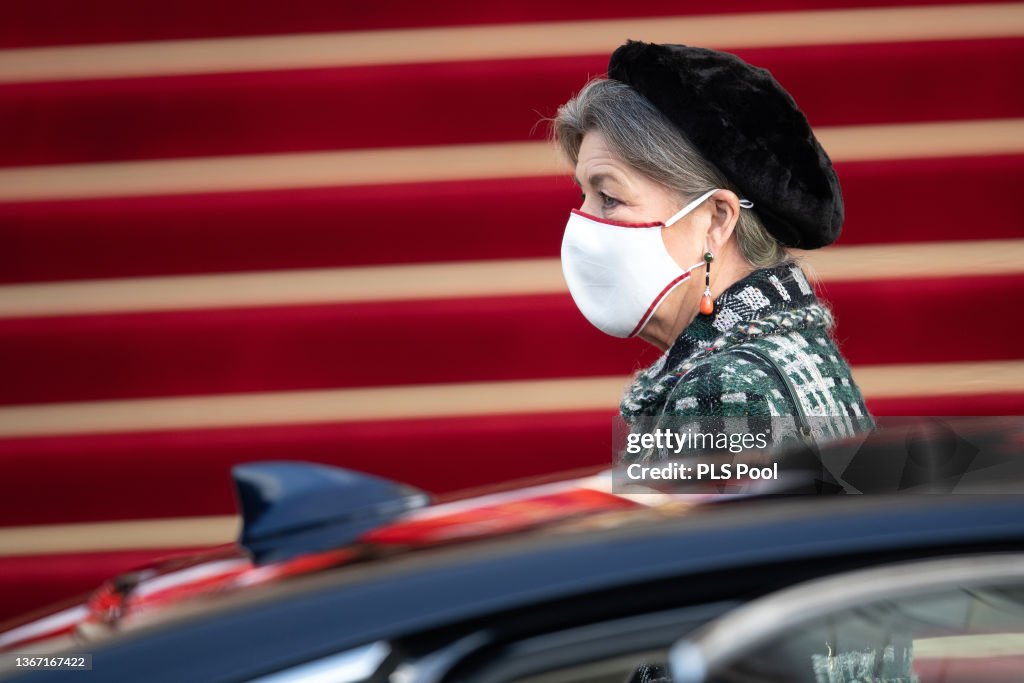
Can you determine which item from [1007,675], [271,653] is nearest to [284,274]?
[271,653]

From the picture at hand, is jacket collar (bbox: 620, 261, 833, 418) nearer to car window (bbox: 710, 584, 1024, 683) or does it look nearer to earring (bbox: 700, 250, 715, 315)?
earring (bbox: 700, 250, 715, 315)

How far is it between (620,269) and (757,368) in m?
0.37

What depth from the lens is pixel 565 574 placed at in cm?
74

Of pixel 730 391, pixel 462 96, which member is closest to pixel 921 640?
pixel 730 391

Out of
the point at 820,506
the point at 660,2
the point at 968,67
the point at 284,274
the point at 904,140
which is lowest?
the point at 820,506

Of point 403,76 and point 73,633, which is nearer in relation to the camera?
point 73,633

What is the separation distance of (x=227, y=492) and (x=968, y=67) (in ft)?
6.94

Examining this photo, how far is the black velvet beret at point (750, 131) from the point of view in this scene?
1.31 m

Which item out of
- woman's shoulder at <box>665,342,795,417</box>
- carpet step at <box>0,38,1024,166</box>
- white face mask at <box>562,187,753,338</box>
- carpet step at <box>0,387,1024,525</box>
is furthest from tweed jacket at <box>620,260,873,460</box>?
carpet step at <box>0,38,1024,166</box>

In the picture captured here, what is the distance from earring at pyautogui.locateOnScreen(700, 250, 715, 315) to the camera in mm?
1278

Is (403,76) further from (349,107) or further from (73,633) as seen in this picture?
(73,633)

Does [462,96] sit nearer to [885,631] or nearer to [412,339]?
[412,339]

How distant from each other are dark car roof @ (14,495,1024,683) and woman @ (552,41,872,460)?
400 millimetres

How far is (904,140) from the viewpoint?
2.66m
